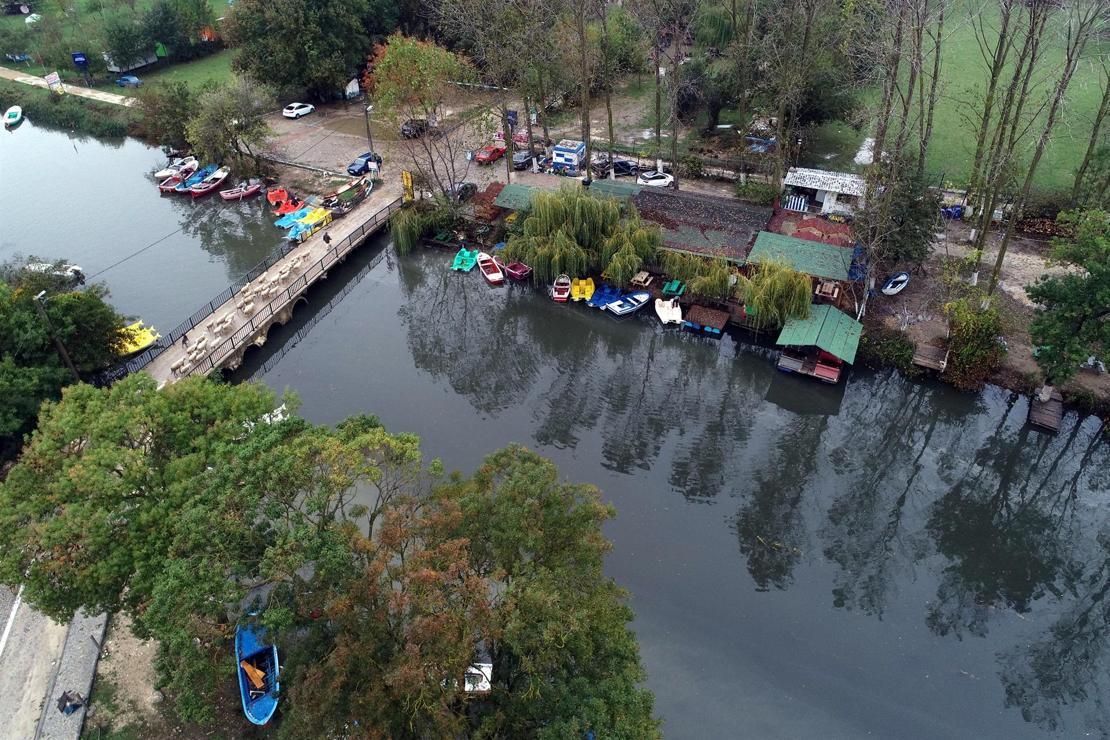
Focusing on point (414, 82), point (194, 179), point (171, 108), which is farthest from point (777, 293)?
point (171, 108)

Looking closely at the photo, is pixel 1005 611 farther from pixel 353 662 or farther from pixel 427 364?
pixel 427 364

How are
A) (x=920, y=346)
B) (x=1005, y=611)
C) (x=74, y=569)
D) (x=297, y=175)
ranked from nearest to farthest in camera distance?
(x=74, y=569) → (x=1005, y=611) → (x=920, y=346) → (x=297, y=175)

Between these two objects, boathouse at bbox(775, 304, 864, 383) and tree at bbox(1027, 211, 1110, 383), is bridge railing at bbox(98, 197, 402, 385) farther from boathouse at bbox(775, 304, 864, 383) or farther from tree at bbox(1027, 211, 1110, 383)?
tree at bbox(1027, 211, 1110, 383)

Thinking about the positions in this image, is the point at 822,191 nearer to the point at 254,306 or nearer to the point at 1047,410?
the point at 1047,410

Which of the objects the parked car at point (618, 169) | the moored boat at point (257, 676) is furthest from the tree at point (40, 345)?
the parked car at point (618, 169)

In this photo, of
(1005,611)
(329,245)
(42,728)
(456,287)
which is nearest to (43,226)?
(329,245)

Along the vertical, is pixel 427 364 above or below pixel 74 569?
below
